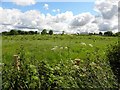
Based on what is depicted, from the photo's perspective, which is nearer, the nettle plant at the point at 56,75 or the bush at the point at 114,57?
the nettle plant at the point at 56,75

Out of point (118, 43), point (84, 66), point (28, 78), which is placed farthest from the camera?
point (118, 43)

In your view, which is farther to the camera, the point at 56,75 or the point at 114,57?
the point at 114,57

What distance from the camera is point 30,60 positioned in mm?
5750

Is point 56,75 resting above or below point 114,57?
below

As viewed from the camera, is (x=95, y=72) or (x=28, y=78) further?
(x=95, y=72)

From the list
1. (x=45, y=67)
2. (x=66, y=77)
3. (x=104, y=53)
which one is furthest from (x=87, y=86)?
(x=104, y=53)

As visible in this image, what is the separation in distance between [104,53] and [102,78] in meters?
1.13

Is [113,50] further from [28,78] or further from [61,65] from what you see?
[28,78]

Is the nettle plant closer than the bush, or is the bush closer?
the nettle plant

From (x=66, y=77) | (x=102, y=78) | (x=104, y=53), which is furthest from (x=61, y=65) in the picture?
(x=104, y=53)

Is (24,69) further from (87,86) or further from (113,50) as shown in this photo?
(113,50)

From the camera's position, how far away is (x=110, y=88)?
5816mm

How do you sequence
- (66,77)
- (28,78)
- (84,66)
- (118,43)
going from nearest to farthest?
1. (28,78)
2. (66,77)
3. (84,66)
4. (118,43)

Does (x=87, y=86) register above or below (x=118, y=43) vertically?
below
